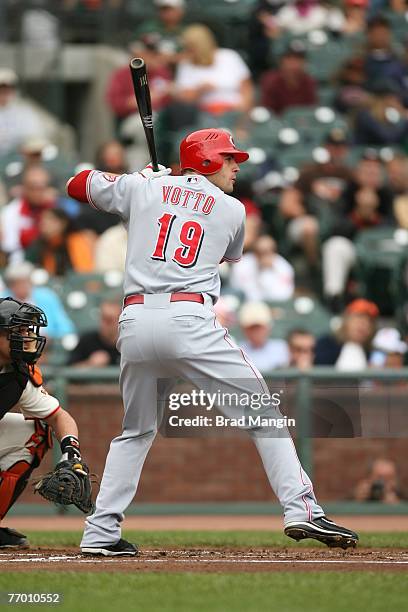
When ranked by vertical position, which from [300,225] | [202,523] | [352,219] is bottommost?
[202,523]

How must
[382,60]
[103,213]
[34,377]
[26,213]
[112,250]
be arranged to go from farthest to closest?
[382,60] → [103,213] → [26,213] → [112,250] → [34,377]

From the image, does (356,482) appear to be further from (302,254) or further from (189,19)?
(189,19)

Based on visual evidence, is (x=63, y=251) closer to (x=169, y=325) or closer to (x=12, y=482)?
(x=12, y=482)

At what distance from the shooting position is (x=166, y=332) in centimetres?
587

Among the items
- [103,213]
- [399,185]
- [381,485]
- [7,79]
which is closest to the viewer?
[381,485]

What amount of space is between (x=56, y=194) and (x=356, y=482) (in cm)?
399

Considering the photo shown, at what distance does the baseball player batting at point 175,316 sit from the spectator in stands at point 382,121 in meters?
7.73

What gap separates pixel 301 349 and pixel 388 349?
0.76 meters

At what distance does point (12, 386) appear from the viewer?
6.32 m

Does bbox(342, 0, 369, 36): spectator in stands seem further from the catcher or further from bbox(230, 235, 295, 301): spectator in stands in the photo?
the catcher

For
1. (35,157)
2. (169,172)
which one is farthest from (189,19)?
(169,172)

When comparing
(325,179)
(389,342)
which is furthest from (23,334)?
(325,179)

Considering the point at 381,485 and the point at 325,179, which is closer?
the point at 381,485

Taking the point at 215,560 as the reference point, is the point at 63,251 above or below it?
above
